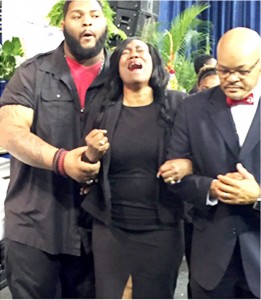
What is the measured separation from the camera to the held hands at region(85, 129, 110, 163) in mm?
1590

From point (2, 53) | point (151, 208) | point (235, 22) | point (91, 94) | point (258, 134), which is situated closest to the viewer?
point (258, 134)

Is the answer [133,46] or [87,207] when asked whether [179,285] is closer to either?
[87,207]

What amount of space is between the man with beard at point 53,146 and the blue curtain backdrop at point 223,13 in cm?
332

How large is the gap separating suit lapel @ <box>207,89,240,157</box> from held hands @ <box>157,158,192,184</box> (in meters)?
0.14

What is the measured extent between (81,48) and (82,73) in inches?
3.6

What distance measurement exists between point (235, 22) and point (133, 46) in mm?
3959

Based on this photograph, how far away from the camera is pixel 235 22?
5449 mm

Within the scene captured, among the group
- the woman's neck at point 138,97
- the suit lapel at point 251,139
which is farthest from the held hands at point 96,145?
the suit lapel at point 251,139

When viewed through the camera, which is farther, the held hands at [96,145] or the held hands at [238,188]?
the held hands at [96,145]

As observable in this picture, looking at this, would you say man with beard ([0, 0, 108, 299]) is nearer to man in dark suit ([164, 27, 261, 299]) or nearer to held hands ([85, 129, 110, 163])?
held hands ([85, 129, 110, 163])

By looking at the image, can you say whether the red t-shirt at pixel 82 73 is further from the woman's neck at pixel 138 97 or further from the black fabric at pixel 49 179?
the woman's neck at pixel 138 97

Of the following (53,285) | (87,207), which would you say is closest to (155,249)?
(87,207)

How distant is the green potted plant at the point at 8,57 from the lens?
130 inches

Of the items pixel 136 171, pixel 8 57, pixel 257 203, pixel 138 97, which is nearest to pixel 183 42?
pixel 8 57
